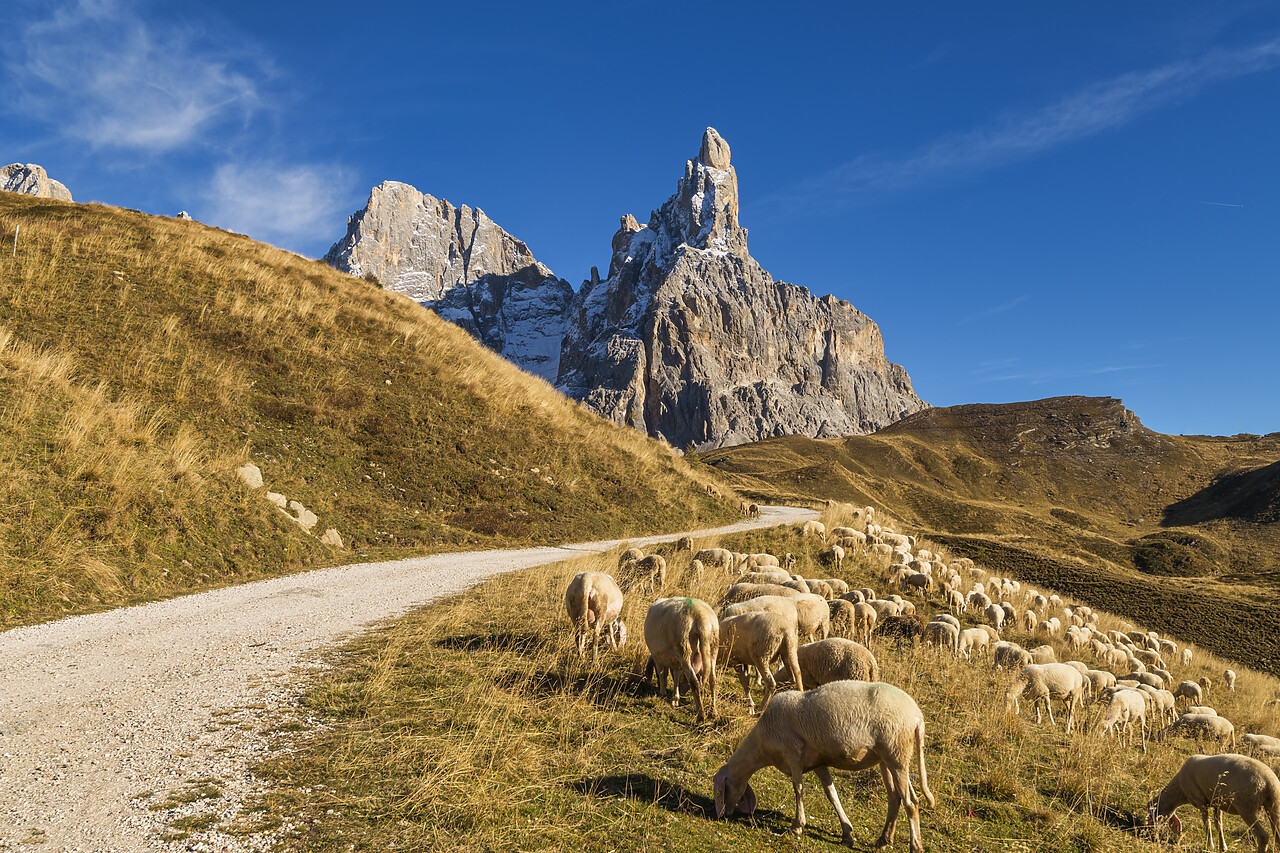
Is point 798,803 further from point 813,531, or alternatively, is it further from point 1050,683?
point 813,531

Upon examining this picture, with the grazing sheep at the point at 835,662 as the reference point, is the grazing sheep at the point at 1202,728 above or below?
below

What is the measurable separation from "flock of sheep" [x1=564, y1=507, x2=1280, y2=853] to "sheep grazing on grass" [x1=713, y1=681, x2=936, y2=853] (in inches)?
0.4

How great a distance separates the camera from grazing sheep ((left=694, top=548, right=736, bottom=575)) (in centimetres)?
1748

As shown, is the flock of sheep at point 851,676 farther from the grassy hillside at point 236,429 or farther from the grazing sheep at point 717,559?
the grassy hillside at point 236,429

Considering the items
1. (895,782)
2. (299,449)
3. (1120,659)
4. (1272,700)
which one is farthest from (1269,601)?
(299,449)

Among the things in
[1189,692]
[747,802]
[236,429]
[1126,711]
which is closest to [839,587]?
[1126,711]

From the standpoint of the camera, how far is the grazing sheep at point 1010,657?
44.0ft

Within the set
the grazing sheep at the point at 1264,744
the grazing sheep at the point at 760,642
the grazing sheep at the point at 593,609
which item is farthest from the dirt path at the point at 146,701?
the grazing sheep at the point at 1264,744

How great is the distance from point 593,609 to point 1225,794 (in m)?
8.56

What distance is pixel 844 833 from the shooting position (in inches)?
214

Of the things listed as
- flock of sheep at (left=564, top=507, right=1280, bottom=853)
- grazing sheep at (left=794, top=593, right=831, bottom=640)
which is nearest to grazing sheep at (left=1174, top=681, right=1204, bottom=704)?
flock of sheep at (left=564, top=507, right=1280, bottom=853)

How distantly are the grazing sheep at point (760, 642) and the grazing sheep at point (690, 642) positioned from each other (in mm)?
400

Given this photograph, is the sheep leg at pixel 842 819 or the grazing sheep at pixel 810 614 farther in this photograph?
the grazing sheep at pixel 810 614

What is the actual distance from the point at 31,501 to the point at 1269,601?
5329cm
